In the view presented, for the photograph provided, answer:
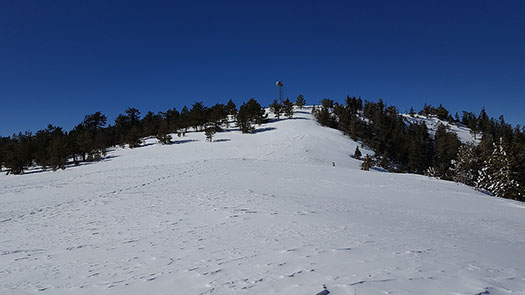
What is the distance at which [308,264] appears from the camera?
4.78 metres

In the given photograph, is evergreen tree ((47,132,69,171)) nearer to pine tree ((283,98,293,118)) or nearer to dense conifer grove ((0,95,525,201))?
dense conifer grove ((0,95,525,201))

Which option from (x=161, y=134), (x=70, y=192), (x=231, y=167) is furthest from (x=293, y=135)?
(x=70, y=192)

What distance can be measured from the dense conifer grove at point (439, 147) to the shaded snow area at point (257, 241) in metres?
15.5

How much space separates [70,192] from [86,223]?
9003 mm

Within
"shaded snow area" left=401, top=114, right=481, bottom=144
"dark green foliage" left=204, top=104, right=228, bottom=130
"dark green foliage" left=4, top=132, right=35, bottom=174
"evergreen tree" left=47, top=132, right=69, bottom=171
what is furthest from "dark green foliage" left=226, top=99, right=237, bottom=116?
"shaded snow area" left=401, top=114, right=481, bottom=144

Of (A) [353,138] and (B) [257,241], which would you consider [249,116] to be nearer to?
(A) [353,138]

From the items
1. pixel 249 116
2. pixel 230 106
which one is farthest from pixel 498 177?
pixel 230 106

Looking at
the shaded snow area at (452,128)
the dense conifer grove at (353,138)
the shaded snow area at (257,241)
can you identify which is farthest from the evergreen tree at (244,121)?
the shaded snow area at (452,128)

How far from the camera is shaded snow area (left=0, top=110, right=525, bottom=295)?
4203 mm

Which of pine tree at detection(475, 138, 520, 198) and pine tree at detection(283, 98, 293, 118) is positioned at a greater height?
pine tree at detection(283, 98, 293, 118)

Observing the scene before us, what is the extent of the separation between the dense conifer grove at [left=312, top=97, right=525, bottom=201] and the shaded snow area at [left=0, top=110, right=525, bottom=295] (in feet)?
50.7

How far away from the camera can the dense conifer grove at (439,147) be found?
2600cm

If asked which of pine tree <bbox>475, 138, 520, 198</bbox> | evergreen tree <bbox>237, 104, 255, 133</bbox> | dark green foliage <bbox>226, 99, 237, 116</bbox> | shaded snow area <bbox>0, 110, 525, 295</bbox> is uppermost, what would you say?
dark green foliage <bbox>226, 99, 237, 116</bbox>

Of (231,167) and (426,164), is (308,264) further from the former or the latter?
(426,164)
